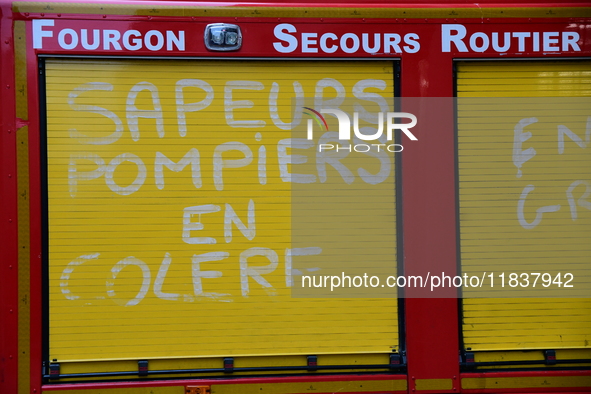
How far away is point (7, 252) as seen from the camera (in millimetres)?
2805

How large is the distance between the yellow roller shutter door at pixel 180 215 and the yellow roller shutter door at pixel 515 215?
0.53 metres

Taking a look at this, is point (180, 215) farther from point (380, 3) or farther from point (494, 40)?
point (494, 40)

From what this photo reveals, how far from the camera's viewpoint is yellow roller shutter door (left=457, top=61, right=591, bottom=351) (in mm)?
2951

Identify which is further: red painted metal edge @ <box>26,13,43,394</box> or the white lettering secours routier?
the white lettering secours routier

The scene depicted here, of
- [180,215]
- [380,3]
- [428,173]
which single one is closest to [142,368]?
[180,215]

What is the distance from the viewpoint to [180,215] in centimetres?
288

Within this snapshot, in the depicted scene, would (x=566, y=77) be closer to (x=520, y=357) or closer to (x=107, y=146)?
(x=520, y=357)

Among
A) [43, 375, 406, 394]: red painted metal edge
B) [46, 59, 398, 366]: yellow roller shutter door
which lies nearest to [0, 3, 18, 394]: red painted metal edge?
[46, 59, 398, 366]: yellow roller shutter door

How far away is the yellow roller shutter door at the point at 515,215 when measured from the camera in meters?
2.95

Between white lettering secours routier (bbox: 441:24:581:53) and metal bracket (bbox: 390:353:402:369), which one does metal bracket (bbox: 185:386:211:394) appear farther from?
white lettering secours routier (bbox: 441:24:581:53)

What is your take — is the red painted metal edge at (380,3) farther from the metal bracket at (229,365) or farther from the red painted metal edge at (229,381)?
the red painted metal edge at (229,381)

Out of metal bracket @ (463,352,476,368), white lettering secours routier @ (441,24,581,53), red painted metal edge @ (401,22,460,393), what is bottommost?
metal bracket @ (463,352,476,368)

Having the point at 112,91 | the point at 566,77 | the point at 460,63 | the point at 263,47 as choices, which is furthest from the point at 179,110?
the point at 566,77

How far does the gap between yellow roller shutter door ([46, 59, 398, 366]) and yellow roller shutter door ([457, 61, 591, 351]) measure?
20.7 inches
